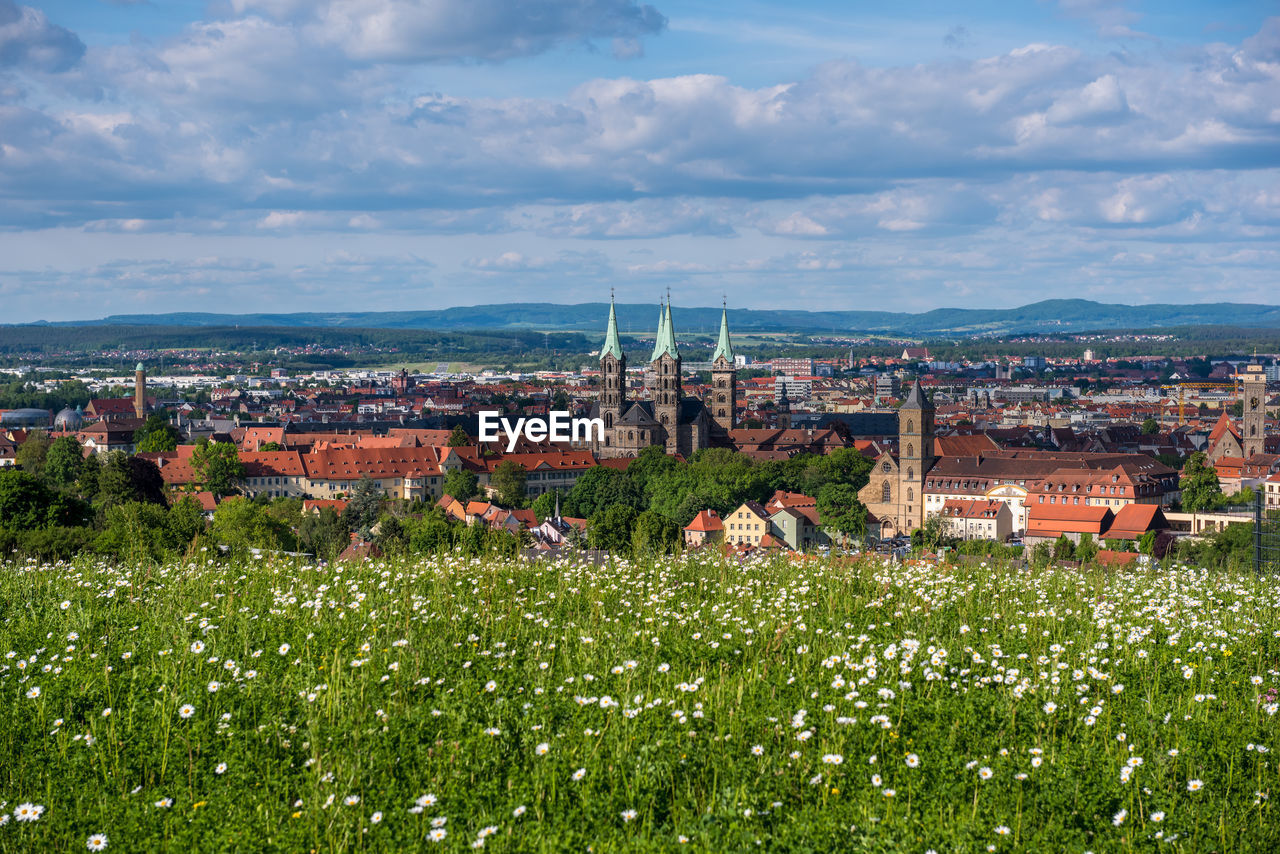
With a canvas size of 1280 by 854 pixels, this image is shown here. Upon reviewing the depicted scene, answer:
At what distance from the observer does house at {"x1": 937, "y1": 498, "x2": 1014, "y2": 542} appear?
72.0 meters

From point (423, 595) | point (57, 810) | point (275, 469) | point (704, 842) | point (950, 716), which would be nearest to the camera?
point (704, 842)

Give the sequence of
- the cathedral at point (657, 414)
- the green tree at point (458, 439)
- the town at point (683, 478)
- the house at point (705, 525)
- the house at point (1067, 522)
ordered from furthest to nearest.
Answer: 1. the cathedral at point (657, 414)
2. the green tree at point (458, 439)
3. the house at point (705, 525)
4. the house at point (1067, 522)
5. the town at point (683, 478)

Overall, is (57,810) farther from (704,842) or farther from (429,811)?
(704,842)

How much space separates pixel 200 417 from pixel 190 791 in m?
176

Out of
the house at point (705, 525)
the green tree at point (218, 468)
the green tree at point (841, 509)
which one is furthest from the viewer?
the green tree at point (218, 468)

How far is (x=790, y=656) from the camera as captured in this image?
8.89 meters

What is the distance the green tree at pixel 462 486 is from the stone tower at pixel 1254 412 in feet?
199

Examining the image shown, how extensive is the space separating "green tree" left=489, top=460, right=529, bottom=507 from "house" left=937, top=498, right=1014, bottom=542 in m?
25.2

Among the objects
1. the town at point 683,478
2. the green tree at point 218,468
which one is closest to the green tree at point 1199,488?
the town at point 683,478

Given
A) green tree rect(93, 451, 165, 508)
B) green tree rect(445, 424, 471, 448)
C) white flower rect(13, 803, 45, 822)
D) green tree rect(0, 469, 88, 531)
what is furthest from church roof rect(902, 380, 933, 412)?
white flower rect(13, 803, 45, 822)

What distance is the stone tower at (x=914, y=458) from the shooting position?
259 feet

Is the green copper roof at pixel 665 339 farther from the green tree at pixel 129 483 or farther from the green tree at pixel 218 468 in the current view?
the green tree at pixel 129 483

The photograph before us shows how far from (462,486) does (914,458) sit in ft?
87.9

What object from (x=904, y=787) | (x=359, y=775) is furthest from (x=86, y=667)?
(x=904, y=787)
